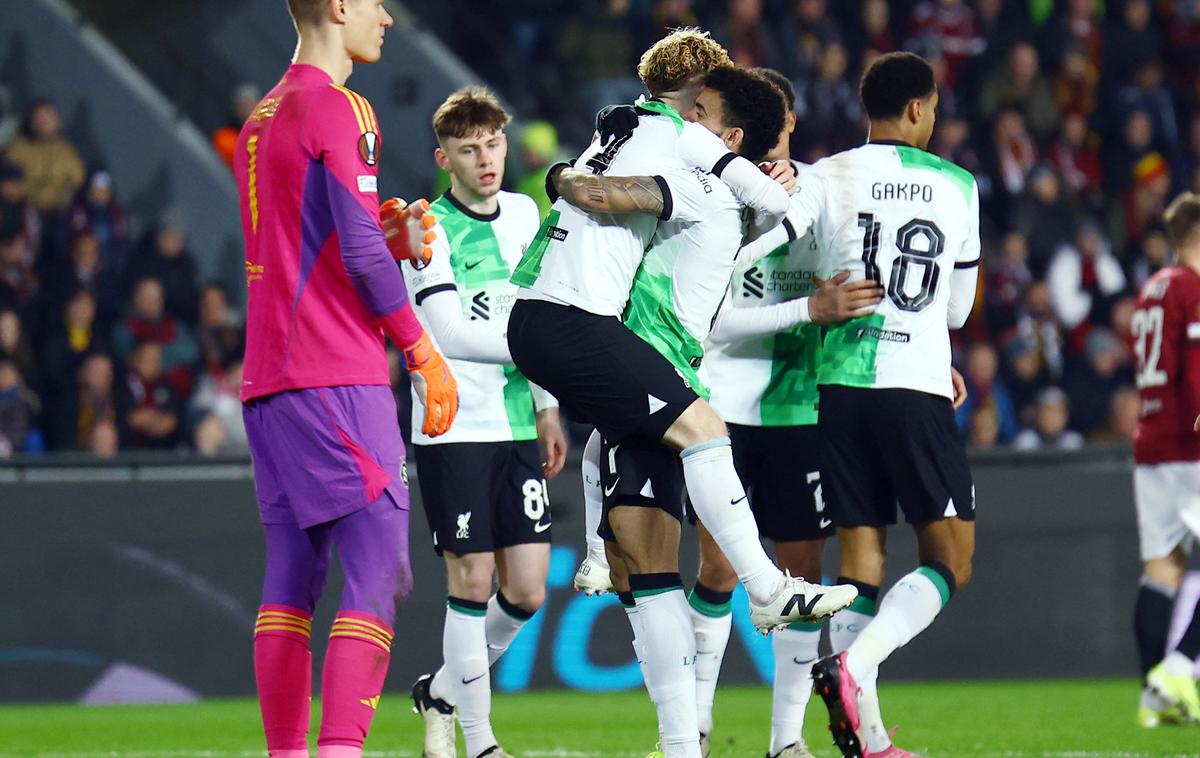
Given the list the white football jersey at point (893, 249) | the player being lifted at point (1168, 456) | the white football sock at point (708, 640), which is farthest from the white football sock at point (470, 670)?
the player being lifted at point (1168, 456)

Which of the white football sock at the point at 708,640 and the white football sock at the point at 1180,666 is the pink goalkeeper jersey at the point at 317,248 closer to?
the white football sock at the point at 708,640

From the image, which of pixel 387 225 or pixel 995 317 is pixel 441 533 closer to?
pixel 387 225

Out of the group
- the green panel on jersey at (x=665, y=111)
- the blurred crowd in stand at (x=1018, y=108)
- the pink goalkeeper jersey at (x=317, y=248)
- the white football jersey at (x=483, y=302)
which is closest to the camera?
the pink goalkeeper jersey at (x=317, y=248)

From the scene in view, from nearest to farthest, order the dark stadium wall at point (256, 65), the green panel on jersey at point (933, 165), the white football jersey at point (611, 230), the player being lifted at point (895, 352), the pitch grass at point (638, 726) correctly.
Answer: the white football jersey at point (611, 230)
the player being lifted at point (895, 352)
the green panel on jersey at point (933, 165)
the pitch grass at point (638, 726)
the dark stadium wall at point (256, 65)

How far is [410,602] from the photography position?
10.5 m

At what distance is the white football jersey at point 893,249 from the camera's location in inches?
246

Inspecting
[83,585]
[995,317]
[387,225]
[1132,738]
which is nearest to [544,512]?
[387,225]

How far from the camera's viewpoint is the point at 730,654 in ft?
35.5

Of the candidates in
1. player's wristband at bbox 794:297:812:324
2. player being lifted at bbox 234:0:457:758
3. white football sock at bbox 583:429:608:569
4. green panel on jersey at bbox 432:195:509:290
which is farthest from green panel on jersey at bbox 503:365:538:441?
player being lifted at bbox 234:0:457:758

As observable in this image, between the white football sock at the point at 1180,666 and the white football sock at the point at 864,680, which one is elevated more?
the white football sock at the point at 864,680

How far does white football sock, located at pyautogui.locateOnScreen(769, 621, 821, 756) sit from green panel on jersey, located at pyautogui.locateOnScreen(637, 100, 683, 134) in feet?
6.64

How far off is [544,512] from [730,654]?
417cm

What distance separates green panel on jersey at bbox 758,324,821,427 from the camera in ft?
22.1

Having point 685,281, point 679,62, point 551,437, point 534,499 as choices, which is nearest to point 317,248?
point 685,281
